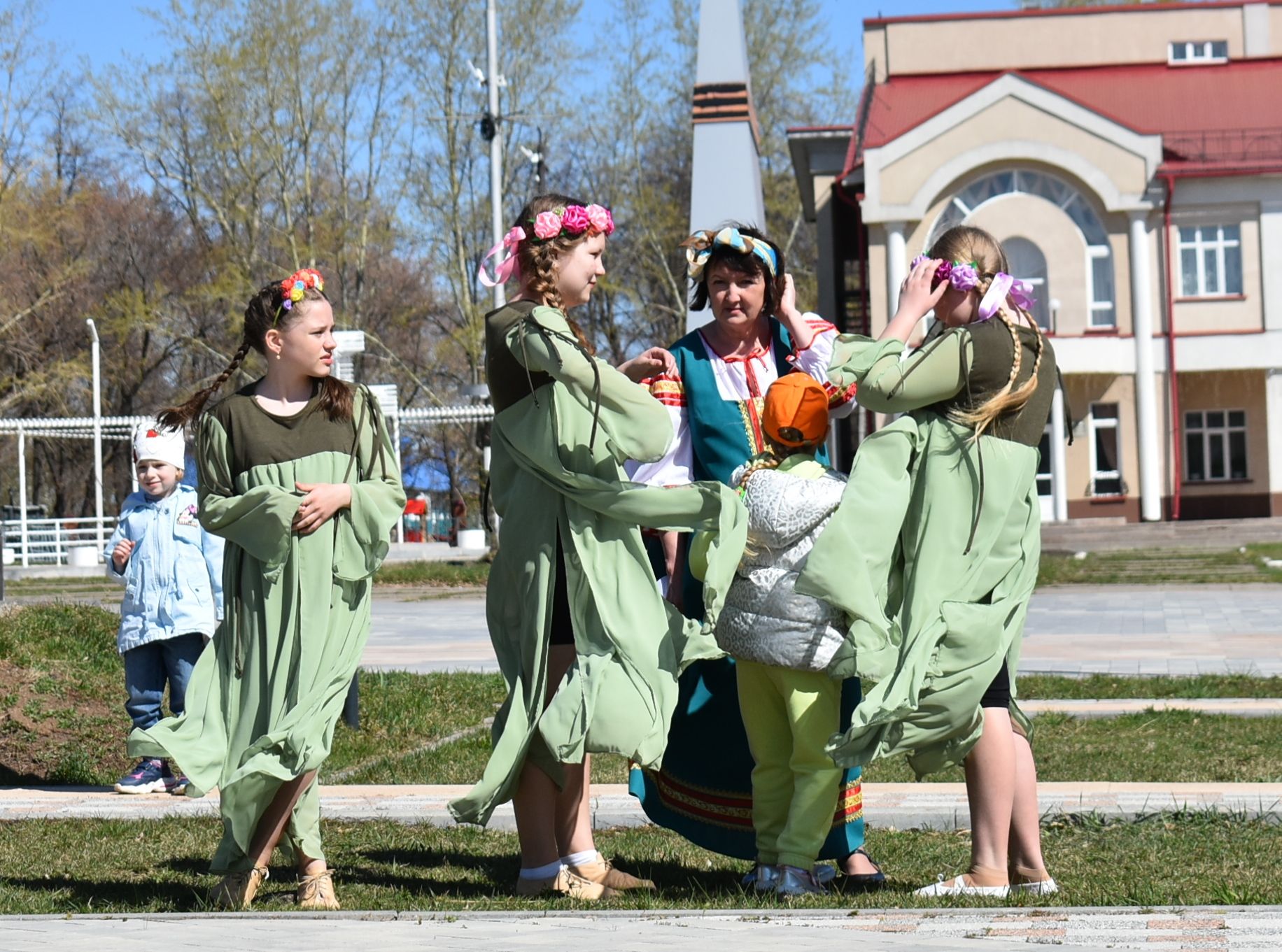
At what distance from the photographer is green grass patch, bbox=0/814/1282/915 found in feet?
17.0

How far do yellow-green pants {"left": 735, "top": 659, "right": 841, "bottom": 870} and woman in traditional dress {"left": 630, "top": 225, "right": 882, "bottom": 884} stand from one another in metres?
0.20

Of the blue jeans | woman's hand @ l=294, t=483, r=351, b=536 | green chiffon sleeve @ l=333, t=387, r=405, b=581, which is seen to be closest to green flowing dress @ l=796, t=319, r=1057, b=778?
green chiffon sleeve @ l=333, t=387, r=405, b=581

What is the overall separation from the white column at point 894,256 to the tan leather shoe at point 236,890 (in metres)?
35.4

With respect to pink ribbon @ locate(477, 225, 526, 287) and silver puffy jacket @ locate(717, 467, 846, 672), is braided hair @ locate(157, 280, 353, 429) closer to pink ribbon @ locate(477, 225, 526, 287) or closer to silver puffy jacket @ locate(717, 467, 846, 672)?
pink ribbon @ locate(477, 225, 526, 287)

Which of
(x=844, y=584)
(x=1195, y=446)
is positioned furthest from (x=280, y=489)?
(x=1195, y=446)

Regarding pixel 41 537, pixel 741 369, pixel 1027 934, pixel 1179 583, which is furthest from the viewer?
pixel 41 537

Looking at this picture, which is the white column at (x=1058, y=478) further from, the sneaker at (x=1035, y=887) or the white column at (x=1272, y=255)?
the sneaker at (x=1035, y=887)

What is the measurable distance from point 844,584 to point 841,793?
0.79 meters

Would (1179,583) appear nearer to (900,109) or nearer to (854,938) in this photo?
(854,938)

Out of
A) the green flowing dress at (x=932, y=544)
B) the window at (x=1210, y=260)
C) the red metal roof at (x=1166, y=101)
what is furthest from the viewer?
the red metal roof at (x=1166, y=101)


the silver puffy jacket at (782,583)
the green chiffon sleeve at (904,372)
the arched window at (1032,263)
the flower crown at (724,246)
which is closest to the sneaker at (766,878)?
the silver puffy jacket at (782,583)

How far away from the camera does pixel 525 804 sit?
542 cm

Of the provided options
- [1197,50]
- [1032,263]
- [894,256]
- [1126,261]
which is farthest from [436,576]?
[1197,50]

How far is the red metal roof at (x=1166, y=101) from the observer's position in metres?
40.8
